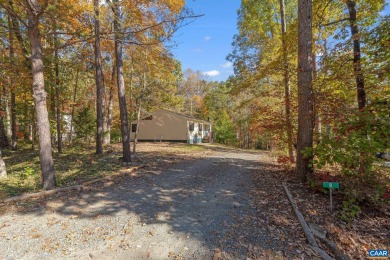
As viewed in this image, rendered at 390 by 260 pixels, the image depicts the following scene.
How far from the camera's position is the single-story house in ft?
74.6

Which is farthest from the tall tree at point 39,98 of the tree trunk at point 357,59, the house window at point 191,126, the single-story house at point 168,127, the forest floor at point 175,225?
the house window at point 191,126

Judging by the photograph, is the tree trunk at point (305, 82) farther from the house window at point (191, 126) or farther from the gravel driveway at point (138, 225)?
the house window at point (191, 126)

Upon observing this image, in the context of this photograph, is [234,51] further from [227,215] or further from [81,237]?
[81,237]

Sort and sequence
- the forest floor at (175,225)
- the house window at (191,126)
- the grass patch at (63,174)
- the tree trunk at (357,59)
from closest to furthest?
1. the forest floor at (175,225)
2. the grass patch at (63,174)
3. the tree trunk at (357,59)
4. the house window at (191,126)

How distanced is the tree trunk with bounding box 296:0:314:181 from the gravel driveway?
2107 mm

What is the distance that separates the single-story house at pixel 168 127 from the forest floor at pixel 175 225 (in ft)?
56.0

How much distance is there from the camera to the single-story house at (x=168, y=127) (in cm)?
2275

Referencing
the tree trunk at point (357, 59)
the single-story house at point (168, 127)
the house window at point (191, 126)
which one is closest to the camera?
the tree trunk at point (357, 59)

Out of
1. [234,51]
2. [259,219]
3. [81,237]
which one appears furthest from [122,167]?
[234,51]

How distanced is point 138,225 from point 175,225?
650mm

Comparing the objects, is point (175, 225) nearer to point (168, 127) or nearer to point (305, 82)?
point (305, 82)

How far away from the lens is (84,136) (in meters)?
17.8

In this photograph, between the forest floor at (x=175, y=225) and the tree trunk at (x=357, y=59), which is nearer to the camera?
the forest floor at (x=175, y=225)

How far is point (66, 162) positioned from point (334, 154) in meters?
9.76
